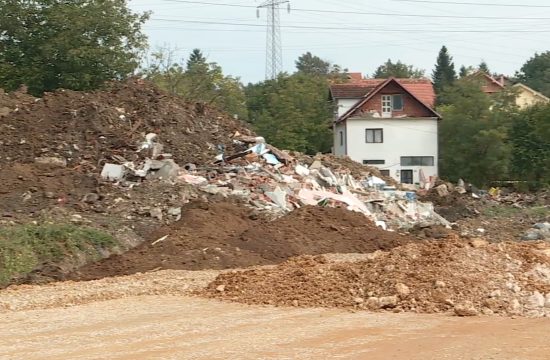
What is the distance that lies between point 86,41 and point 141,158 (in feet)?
51.9

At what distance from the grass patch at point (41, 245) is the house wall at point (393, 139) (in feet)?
132

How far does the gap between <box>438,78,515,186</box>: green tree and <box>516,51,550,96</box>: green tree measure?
64.9 meters

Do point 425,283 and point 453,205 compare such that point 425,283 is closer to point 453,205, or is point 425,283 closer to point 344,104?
point 453,205

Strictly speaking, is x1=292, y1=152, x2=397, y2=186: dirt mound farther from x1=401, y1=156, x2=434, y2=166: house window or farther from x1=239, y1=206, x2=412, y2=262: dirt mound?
x1=401, y1=156, x2=434, y2=166: house window

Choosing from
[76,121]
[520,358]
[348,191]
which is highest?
[76,121]

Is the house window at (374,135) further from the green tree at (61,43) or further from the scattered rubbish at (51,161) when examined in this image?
the scattered rubbish at (51,161)

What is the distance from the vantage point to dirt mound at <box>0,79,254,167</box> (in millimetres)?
23391

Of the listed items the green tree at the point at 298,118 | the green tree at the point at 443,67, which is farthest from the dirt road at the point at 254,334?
the green tree at the point at 443,67

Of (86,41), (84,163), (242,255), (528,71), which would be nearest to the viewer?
(242,255)

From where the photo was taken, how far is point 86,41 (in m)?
37.3

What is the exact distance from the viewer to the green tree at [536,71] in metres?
116

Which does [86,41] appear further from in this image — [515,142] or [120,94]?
[515,142]

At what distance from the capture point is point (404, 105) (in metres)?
57.1

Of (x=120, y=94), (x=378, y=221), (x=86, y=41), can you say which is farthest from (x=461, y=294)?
(x=86, y=41)
